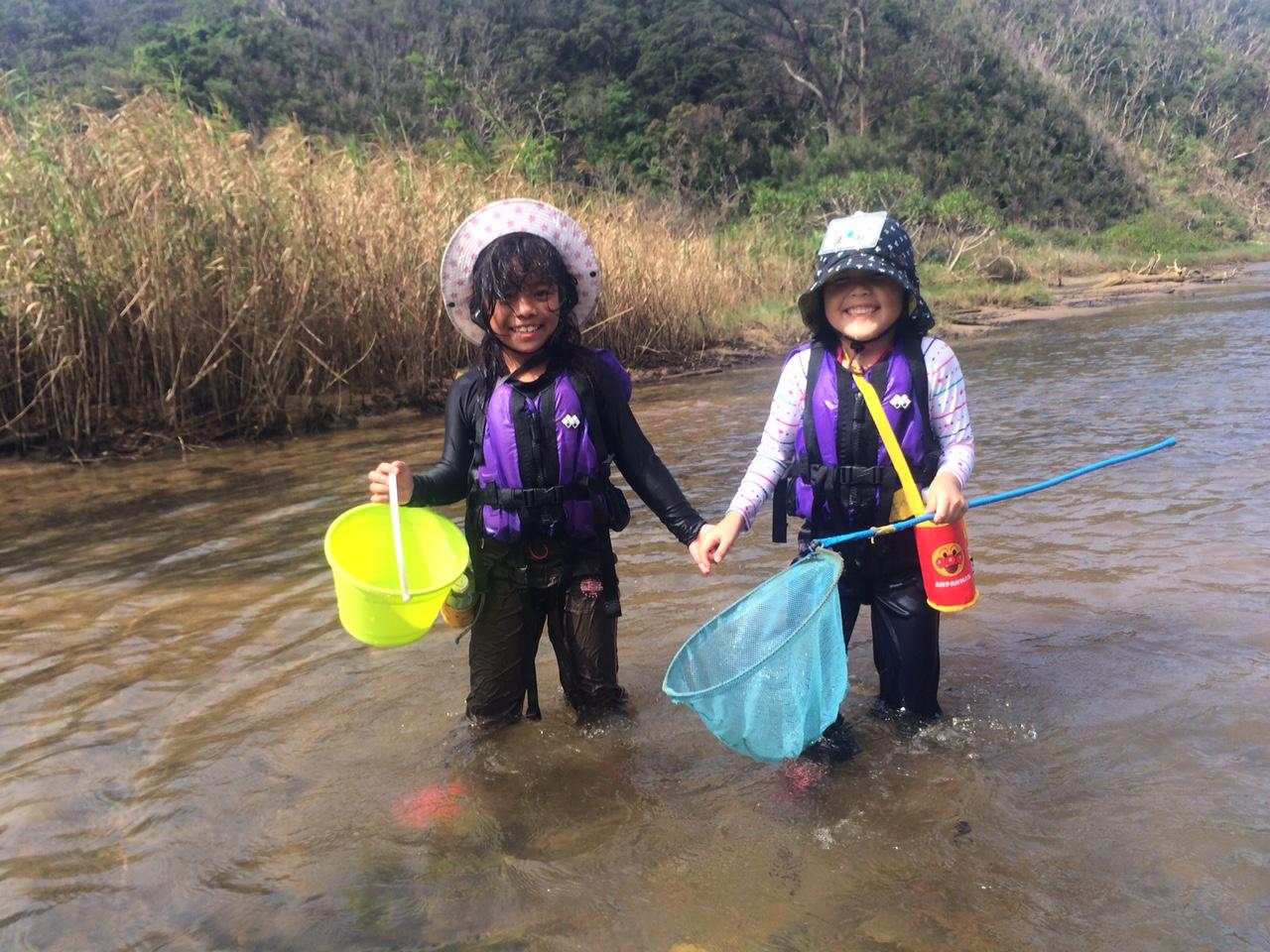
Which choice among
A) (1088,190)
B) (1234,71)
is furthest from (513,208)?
(1234,71)

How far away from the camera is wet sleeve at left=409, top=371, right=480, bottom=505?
113 inches

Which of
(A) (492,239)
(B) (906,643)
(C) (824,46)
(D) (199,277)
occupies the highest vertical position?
(C) (824,46)

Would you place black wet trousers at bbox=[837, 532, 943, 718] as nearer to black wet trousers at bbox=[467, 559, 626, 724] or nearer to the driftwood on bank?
black wet trousers at bbox=[467, 559, 626, 724]

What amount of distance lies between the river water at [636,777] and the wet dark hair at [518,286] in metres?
1.17

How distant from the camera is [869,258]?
8.66 ft

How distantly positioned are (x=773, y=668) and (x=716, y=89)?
42235mm

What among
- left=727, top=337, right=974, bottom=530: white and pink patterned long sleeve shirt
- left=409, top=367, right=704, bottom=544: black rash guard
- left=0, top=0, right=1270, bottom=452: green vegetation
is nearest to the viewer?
left=727, top=337, right=974, bottom=530: white and pink patterned long sleeve shirt

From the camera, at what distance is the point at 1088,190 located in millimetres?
39281

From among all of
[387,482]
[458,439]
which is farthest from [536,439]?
[387,482]

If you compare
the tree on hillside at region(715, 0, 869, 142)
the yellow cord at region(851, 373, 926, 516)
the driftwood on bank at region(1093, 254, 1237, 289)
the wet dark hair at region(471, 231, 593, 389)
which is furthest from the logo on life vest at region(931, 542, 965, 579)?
the tree on hillside at region(715, 0, 869, 142)

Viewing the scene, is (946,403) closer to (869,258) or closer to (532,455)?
(869,258)

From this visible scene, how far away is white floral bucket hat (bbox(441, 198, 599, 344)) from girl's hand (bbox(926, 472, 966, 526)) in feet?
3.86

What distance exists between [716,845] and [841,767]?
52cm

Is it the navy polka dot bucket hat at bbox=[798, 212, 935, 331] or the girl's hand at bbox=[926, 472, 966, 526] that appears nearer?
the girl's hand at bbox=[926, 472, 966, 526]
